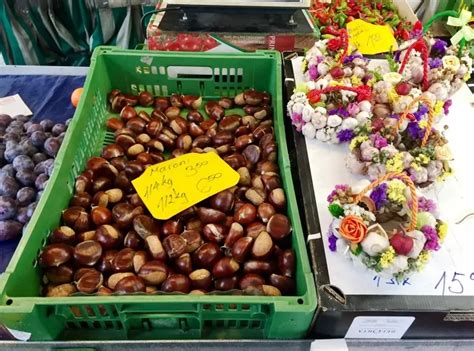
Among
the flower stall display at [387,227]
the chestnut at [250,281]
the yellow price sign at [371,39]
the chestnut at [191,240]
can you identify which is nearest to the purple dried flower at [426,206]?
the flower stall display at [387,227]

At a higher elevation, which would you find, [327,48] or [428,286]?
[327,48]

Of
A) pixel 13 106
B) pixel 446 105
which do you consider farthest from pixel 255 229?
pixel 13 106

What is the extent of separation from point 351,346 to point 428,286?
18 cm

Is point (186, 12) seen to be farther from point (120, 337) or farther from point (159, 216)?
point (120, 337)

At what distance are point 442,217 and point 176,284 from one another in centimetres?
55

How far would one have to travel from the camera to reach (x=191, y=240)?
2.98 ft

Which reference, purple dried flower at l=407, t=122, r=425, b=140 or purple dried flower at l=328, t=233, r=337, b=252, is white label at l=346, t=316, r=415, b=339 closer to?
purple dried flower at l=328, t=233, r=337, b=252

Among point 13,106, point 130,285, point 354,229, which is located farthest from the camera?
point 13,106

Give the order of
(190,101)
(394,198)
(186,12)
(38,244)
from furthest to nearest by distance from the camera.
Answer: (186,12)
(190,101)
(38,244)
(394,198)

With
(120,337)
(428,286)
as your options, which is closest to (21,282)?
(120,337)

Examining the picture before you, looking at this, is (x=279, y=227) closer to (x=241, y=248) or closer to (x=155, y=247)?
(x=241, y=248)

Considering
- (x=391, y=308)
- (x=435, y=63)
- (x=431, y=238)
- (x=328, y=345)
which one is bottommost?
(x=328, y=345)

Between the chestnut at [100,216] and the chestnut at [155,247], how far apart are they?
12 cm

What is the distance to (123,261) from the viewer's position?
873 mm
